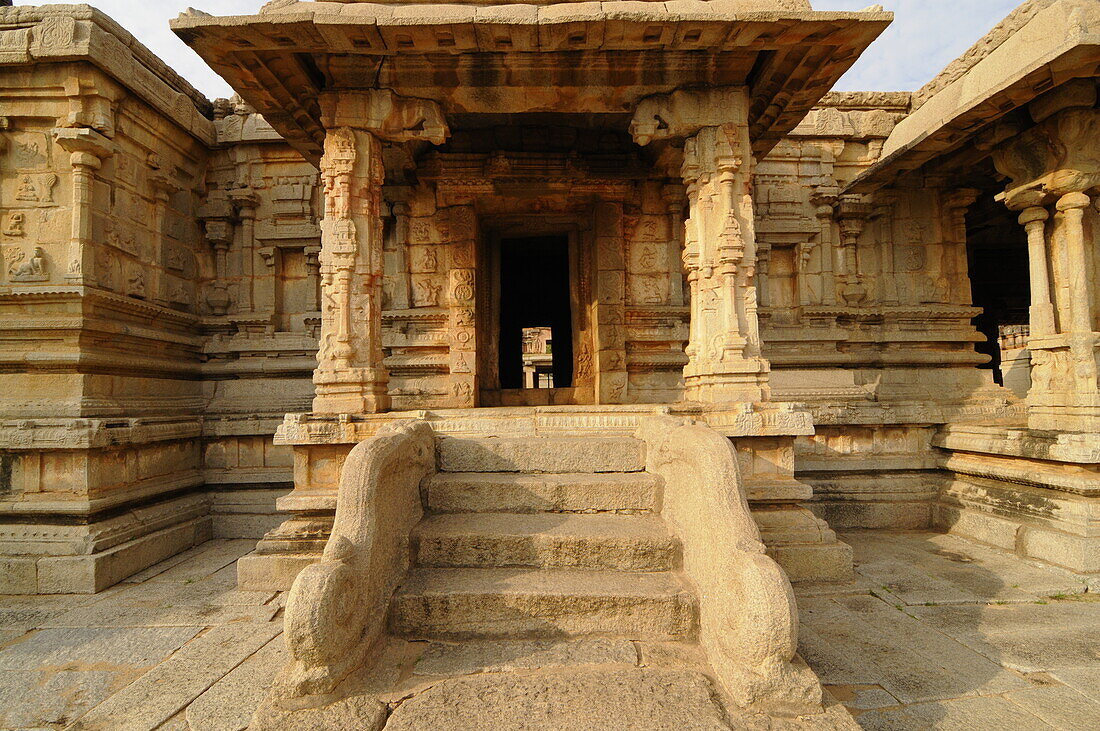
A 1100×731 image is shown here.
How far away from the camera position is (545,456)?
13.3 ft

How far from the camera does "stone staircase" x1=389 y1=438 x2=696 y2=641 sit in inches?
112

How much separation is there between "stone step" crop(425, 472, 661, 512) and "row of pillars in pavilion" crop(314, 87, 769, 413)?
4.48 ft

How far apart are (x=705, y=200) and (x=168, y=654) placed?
5275 mm

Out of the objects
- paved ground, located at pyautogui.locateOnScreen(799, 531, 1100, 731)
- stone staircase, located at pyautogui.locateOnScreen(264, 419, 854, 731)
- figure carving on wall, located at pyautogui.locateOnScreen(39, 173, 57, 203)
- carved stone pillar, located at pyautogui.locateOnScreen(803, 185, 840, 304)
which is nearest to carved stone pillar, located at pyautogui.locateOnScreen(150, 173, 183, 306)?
figure carving on wall, located at pyautogui.locateOnScreen(39, 173, 57, 203)

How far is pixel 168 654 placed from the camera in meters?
3.30

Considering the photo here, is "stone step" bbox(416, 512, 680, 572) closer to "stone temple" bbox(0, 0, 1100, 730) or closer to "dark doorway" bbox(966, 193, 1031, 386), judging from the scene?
"stone temple" bbox(0, 0, 1100, 730)

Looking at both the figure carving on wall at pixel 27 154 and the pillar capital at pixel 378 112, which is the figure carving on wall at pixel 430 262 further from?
the figure carving on wall at pixel 27 154

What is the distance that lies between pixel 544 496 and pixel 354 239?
9.31 ft

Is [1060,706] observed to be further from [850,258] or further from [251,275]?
[251,275]

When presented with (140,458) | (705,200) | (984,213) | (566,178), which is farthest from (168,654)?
(984,213)

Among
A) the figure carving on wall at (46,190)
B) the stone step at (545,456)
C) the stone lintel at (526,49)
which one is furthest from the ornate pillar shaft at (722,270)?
Result: the figure carving on wall at (46,190)

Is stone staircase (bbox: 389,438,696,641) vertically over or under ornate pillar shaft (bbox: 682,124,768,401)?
under

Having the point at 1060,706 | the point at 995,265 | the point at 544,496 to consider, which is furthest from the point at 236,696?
the point at 995,265

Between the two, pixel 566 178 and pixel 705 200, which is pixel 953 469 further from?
pixel 566 178
